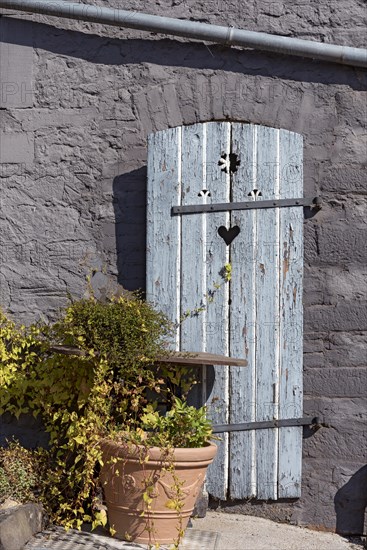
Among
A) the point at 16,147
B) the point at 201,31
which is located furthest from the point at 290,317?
the point at 16,147

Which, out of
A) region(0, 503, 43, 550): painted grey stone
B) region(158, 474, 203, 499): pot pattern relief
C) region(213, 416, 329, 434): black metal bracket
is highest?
region(213, 416, 329, 434): black metal bracket

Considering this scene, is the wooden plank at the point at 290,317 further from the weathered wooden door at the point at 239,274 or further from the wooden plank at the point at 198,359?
the wooden plank at the point at 198,359

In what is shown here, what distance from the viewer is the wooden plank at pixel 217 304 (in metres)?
4.86

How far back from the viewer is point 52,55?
5238mm

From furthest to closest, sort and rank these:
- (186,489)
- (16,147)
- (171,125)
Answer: (16,147)
(171,125)
(186,489)

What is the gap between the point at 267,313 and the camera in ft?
16.0

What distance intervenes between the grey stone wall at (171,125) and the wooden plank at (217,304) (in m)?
0.23

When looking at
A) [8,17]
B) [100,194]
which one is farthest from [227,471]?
[8,17]

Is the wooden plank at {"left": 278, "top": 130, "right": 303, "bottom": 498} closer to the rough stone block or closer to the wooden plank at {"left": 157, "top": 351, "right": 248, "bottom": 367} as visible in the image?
the wooden plank at {"left": 157, "top": 351, "right": 248, "bottom": 367}

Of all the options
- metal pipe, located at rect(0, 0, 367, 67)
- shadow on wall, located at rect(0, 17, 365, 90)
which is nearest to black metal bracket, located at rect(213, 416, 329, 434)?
shadow on wall, located at rect(0, 17, 365, 90)

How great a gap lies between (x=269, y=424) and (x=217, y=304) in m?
0.73

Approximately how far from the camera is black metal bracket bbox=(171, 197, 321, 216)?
490 centimetres

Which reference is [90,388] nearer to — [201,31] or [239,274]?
[239,274]

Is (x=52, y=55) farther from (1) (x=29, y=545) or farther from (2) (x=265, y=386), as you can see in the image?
(1) (x=29, y=545)
